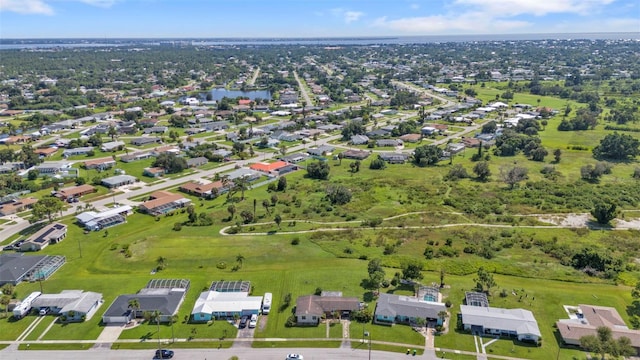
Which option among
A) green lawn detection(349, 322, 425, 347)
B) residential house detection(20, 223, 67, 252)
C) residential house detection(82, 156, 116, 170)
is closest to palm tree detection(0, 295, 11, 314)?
residential house detection(20, 223, 67, 252)

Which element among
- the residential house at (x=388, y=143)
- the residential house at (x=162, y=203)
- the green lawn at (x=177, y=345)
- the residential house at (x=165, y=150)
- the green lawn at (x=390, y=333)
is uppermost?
the residential house at (x=165, y=150)

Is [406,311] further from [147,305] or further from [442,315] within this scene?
[147,305]

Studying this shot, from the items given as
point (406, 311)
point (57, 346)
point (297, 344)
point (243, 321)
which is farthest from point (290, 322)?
point (57, 346)

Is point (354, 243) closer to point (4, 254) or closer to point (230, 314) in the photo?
point (230, 314)

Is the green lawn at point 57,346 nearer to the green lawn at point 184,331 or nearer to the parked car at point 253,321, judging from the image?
the green lawn at point 184,331

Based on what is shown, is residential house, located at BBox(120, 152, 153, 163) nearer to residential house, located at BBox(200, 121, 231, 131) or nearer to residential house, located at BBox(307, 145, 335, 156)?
residential house, located at BBox(200, 121, 231, 131)

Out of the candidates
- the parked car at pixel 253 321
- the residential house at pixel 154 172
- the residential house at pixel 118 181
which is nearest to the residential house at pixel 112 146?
the residential house at pixel 154 172
